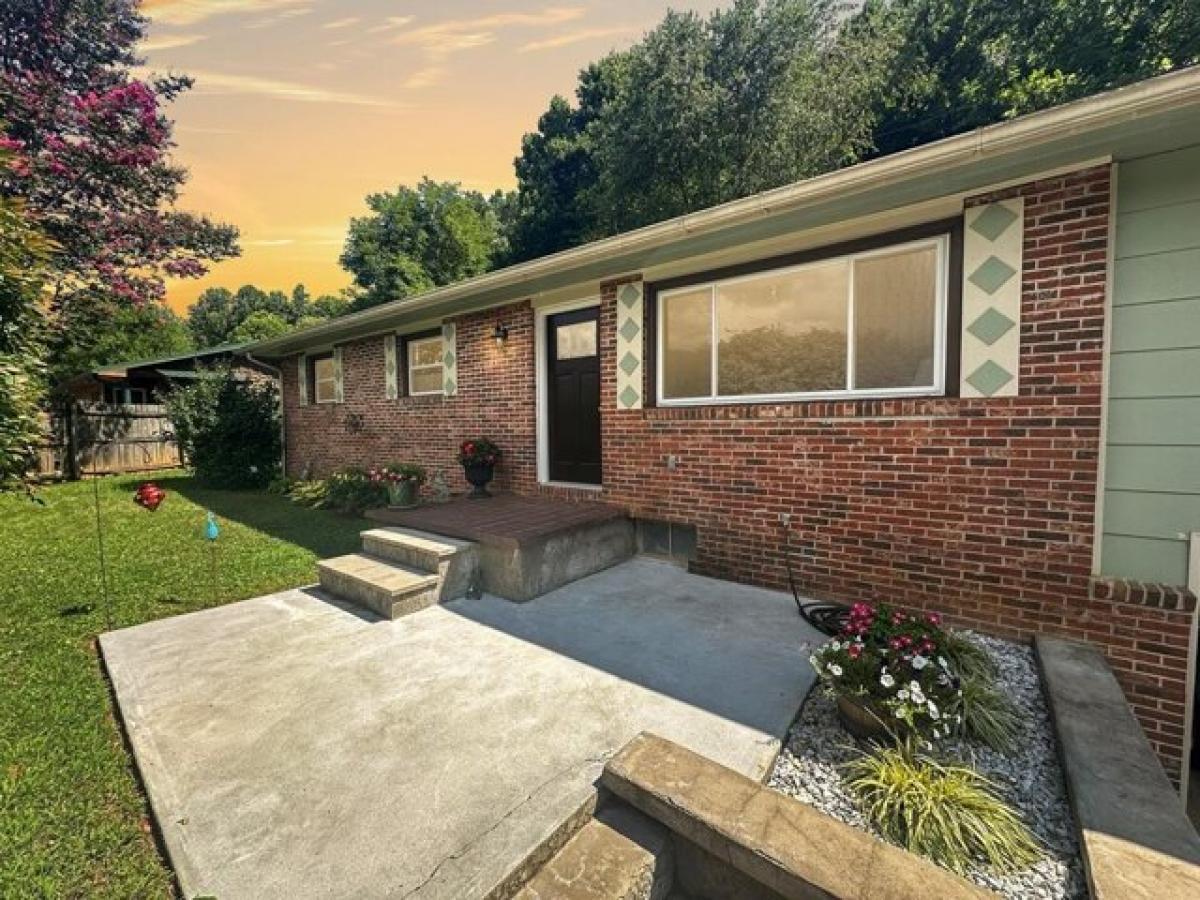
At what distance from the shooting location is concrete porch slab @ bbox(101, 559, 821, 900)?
5.85 ft

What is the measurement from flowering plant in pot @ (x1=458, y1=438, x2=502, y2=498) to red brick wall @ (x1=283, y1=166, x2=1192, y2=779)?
1772 mm

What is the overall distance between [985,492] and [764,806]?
2749mm

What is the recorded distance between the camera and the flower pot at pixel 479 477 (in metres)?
6.44

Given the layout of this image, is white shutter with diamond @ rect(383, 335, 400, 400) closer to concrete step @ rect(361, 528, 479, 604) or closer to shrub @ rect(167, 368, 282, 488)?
concrete step @ rect(361, 528, 479, 604)

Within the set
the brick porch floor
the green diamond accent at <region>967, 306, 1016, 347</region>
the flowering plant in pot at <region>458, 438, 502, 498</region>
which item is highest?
the green diamond accent at <region>967, 306, 1016, 347</region>

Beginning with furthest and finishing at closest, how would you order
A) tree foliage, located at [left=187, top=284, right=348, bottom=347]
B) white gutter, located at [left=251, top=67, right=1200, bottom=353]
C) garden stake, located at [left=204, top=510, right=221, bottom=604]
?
tree foliage, located at [left=187, top=284, right=348, bottom=347] < garden stake, located at [left=204, top=510, right=221, bottom=604] < white gutter, located at [left=251, top=67, right=1200, bottom=353]

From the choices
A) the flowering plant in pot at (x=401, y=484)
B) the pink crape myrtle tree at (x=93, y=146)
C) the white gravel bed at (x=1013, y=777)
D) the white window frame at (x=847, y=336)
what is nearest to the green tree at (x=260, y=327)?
the pink crape myrtle tree at (x=93, y=146)

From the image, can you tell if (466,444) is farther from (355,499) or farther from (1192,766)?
(1192,766)

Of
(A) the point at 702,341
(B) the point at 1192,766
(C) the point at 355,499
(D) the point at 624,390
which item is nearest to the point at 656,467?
(D) the point at 624,390

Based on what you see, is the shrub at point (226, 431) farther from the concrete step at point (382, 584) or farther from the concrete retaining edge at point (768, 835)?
the concrete retaining edge at point (768, 835)

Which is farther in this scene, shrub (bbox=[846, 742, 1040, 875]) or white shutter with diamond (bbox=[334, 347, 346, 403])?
white shutter with diamond (bbox=[334, 347, 346, 403])

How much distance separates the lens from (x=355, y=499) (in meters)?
8.05

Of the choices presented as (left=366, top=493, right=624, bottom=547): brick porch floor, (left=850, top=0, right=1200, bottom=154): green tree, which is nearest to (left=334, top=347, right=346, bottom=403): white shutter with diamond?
(left=366, top=493, right=624, bottom=547): brick porch floor

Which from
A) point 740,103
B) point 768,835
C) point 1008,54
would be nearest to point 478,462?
point 768,835
